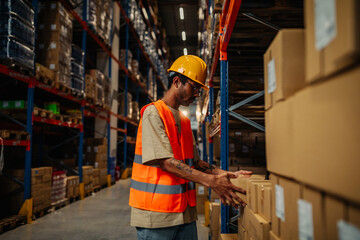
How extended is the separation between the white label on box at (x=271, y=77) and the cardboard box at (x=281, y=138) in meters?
0.10

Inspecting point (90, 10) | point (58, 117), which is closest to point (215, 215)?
point (58, 117)

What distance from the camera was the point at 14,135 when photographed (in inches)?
178

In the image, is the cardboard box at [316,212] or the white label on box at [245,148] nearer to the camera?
the cardboard box at [316,212]

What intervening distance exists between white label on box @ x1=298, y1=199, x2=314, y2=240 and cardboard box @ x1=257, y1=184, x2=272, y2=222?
48 centimetres

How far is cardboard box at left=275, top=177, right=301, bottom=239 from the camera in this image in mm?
1096

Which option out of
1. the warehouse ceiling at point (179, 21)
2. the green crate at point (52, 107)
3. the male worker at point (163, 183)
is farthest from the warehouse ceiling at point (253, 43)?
the warehouse ceiling at point (179, 21)

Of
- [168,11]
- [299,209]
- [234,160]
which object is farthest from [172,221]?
[168,11]

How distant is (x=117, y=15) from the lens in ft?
34.9

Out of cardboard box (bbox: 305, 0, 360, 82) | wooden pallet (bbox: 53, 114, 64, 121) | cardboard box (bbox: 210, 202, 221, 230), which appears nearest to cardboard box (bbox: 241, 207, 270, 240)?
cardboard box (bbox: 305, 0, 360, 82)

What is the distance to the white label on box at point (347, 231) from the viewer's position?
72 centimetres

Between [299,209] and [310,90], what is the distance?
0.47 meters

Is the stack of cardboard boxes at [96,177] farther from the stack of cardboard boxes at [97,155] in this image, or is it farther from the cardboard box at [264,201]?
the cardboard box at [264,201]

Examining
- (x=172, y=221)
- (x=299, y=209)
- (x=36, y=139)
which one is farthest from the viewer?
(x=36, y=139)

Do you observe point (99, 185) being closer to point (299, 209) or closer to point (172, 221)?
point (172, 221)
